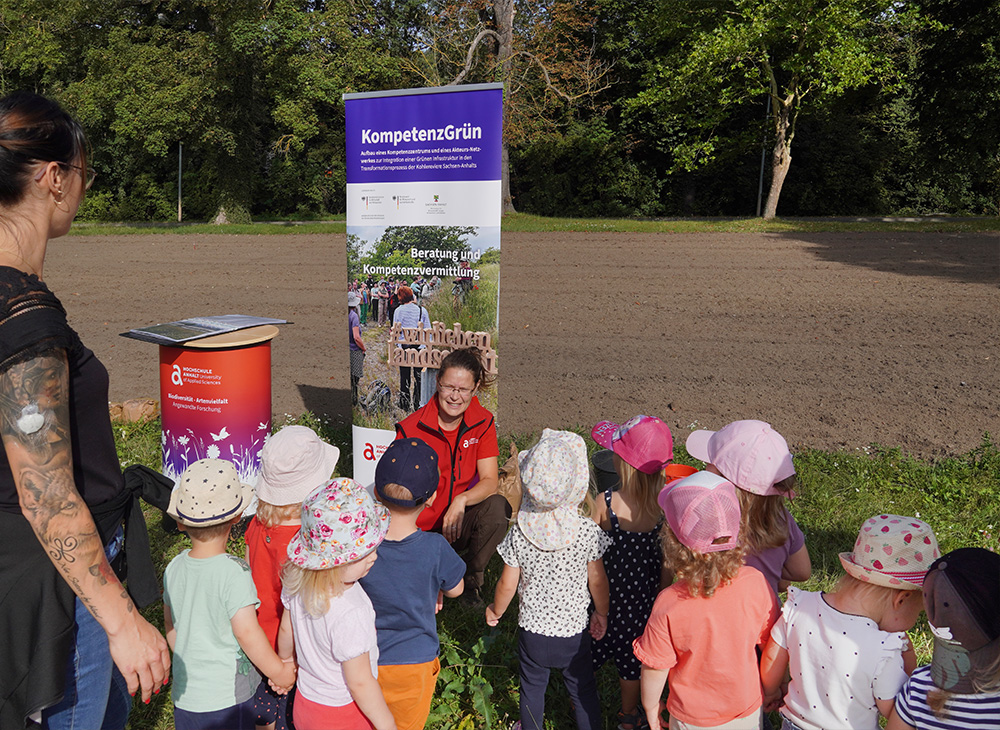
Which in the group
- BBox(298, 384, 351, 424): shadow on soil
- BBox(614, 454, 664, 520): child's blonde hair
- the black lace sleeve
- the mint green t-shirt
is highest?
the black lace sleeve

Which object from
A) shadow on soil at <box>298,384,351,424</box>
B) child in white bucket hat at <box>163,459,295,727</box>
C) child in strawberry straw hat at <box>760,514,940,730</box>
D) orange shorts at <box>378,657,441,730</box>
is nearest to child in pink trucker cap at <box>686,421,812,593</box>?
child in strawberry straw hat at <box>760,514,940,730</box>

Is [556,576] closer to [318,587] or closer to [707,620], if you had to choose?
[707,620]

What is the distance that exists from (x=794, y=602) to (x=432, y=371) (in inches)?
121

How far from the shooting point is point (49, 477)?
73.9 inches

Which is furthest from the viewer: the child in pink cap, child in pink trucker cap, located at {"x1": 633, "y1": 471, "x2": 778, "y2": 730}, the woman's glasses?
the woman's glasses

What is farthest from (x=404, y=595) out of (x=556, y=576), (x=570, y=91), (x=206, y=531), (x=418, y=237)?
(x=570, y=91)

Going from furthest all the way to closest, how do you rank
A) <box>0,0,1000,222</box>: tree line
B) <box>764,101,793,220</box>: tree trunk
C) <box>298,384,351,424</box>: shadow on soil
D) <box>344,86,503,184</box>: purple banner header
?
<box>764,101,793,220</box>: tree trunk, <box>0,0,1000,222</box>: tree line, <box>298,384,351,424</box>: shadow on soil, <box>344,86,503,184</box>: purple banner header

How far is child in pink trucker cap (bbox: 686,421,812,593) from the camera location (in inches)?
119

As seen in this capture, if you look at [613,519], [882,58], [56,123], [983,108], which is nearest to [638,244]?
[882,58]

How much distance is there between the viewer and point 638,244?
2070cm

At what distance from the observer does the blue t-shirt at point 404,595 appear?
279 centimetres

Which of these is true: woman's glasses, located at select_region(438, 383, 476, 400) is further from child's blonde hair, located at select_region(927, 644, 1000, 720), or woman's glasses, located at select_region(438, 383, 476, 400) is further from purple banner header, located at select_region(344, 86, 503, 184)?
child's blonde hair, located at select_region(927, 644, 1000, 720)

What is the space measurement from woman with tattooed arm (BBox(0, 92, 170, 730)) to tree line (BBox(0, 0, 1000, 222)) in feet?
78.6

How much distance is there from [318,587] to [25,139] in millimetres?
1520
